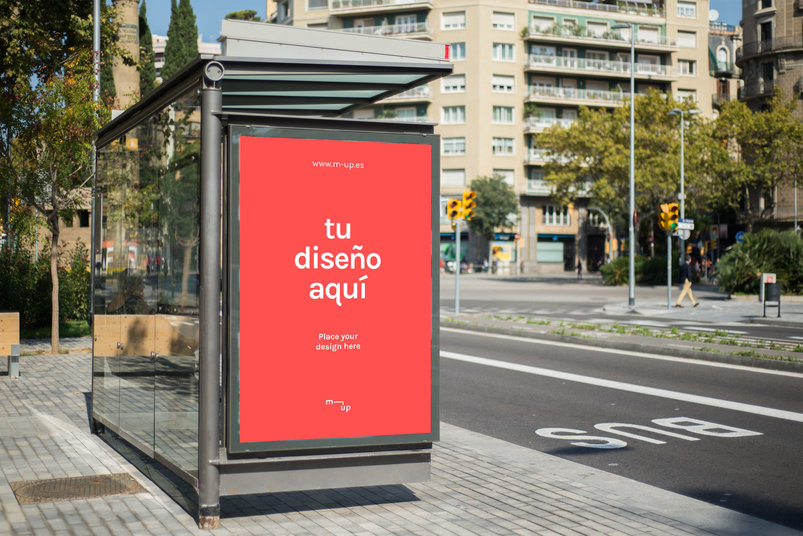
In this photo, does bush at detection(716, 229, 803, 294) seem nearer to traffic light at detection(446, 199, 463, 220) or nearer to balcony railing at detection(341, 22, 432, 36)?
traffic light at detection(446, 199, 463, 220)

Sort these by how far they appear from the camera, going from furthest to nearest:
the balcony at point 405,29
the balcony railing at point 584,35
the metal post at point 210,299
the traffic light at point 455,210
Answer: the balcony railing at point 584,35
the balcony at point 405,29
the traffic light at point 455,210
the metal post at point 210,299

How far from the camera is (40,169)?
47.3ft

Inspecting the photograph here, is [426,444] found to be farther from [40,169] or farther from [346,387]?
[40,169]

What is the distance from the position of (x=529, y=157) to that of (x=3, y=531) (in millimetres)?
73207

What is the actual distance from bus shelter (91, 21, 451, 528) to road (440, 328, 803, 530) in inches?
99.5

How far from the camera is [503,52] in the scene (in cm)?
7488

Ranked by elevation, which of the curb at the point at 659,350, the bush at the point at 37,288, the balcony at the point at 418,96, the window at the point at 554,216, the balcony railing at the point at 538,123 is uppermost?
the balcony at the point at 418,96

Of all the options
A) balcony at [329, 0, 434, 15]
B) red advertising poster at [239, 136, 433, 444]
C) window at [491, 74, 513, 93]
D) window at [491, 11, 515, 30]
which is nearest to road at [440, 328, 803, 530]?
red advertising poster at [239, 136, 433, 444]

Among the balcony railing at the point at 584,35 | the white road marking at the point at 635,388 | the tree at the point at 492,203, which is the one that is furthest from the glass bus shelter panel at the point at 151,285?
the balcony railing at the point at 584,35

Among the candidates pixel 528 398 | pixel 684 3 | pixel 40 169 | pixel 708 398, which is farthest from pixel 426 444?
pixel 684 3

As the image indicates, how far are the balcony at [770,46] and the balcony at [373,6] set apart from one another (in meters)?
25.2

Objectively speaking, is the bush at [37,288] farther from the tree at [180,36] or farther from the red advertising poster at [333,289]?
the tree at [180,36]

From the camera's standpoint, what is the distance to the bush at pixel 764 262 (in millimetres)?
32656

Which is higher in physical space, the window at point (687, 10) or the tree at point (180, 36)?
the window at point (687, 10)
